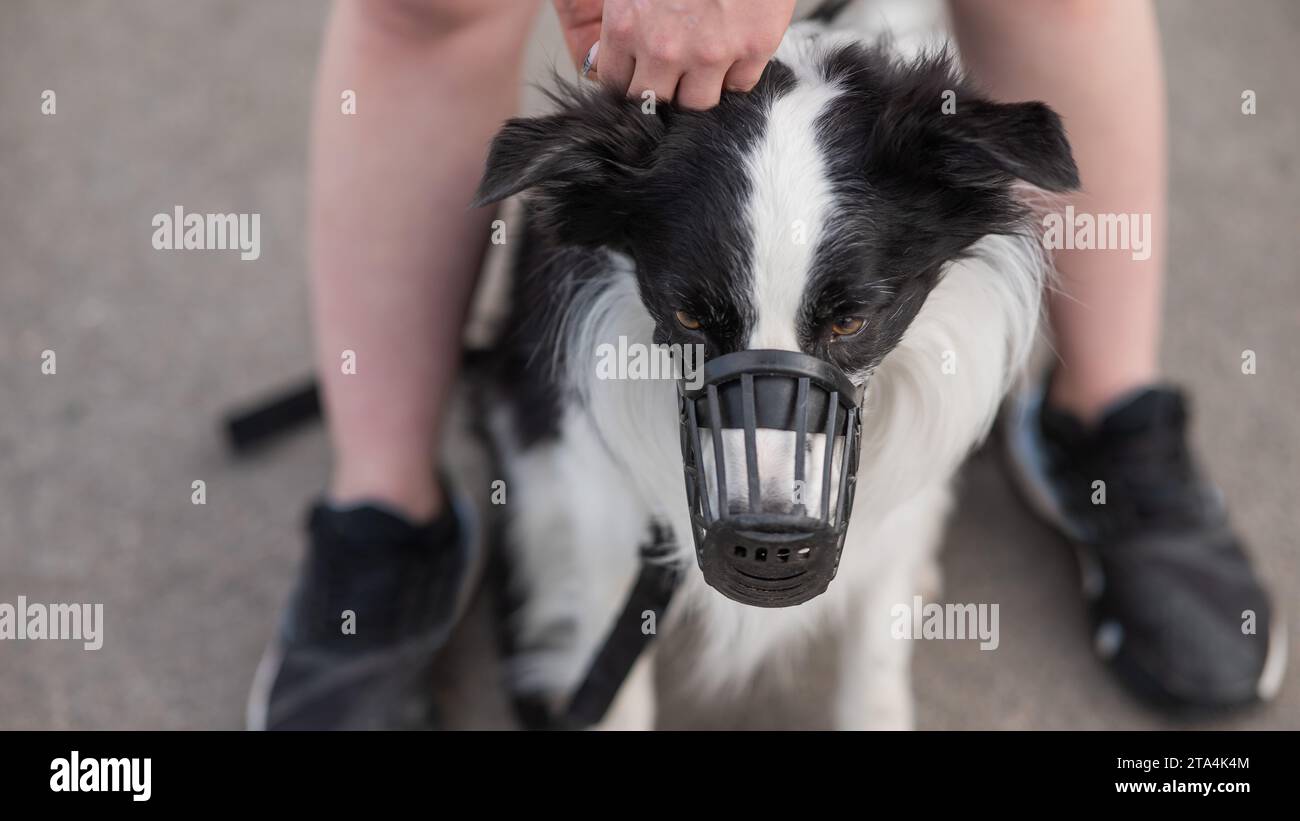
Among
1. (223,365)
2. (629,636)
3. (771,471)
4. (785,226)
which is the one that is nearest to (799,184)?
(785,226)

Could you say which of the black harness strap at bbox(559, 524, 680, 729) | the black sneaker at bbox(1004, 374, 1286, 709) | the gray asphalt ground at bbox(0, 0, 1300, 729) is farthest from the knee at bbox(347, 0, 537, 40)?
the black sneaker at bbox(1004, 374, 1286, 709)

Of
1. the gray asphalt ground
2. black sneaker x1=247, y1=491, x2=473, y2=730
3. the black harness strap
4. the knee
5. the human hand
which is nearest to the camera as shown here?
the human hand

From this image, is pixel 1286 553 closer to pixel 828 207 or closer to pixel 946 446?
pixel 946 446

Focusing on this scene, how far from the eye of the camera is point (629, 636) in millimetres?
1875

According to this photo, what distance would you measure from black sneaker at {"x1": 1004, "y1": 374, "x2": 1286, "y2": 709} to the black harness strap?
96 centimetres

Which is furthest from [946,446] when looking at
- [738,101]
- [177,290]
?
[177,290]

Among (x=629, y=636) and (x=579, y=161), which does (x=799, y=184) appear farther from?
(x=629, y=636)

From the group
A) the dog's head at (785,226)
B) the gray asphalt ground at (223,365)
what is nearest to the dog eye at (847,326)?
the dog's head at (785,226)

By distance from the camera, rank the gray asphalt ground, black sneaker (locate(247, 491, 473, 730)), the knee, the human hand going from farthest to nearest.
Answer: the gray asphalt ground < black sneaker (locate(247, 491, 473, 730)) < the knee < the human hand

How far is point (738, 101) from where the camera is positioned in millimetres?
1486

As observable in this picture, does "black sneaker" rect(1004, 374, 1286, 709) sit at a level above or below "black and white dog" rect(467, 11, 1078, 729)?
below

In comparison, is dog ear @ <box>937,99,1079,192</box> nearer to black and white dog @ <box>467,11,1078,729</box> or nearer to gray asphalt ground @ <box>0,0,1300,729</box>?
black and white dog @ <box>467,11,1078,729</box>

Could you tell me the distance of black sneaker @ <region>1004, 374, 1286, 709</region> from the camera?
2145 millimetres

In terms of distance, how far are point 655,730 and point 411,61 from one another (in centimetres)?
127
